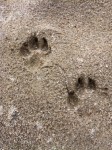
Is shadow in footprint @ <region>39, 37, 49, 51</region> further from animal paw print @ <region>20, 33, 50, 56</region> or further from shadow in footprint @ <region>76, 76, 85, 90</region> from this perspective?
shadow in footprint @ <region>76, 76, 85, 90</region>

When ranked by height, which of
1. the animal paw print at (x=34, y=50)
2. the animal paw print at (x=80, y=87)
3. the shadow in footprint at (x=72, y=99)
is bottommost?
→ the shadow in footprint at (x=72, y=99)

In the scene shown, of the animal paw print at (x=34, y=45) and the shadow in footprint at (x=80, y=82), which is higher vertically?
the animal paw print at (x=34, y=45)

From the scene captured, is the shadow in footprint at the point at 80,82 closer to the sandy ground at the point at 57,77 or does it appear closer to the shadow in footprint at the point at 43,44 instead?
the sandy ground at the point at 57,77

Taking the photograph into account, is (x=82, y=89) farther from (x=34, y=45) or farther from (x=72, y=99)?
(x=34, y=45)

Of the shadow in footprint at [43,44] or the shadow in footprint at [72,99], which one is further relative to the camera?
the shadow in footprint at [43,44]

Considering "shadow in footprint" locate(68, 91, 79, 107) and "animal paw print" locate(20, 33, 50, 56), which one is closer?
"shadow in footprint" locate(68, 91, 79, 107)

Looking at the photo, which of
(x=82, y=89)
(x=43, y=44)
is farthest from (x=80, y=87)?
(x=43, y=44)

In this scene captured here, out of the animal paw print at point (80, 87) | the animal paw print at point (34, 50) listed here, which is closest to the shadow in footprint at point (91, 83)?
the animal paw print at point (80, 87)

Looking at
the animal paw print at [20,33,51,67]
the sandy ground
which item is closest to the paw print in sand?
the sandy ground
